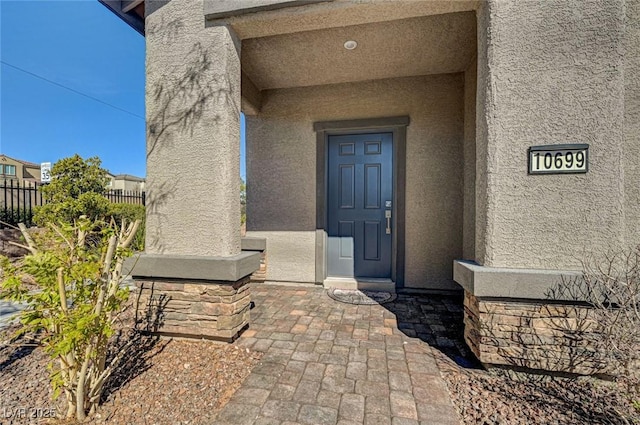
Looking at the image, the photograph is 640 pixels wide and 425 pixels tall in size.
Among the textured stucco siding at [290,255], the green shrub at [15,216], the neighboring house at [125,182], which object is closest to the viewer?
the textured stucco siding at [290,255]

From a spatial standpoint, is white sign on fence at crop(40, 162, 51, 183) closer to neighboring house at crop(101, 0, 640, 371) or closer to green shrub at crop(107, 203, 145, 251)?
green shrub at crop(107, 203, 145, 251)

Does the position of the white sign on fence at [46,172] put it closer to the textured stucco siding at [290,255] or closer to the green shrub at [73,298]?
the textured stucco siding at [290,255]

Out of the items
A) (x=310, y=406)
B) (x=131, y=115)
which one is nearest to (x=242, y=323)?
(x=310, y=406)

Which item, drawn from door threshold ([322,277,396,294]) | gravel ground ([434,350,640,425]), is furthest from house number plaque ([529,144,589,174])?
door threshold ([322,277,396,294])

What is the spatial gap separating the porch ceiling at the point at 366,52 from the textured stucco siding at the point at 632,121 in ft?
3.84

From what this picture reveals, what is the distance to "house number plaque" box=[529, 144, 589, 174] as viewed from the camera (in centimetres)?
190

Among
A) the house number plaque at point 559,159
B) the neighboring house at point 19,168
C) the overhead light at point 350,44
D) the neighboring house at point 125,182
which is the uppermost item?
the neighboring house at point 19,168

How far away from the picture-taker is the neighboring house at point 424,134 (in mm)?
1913

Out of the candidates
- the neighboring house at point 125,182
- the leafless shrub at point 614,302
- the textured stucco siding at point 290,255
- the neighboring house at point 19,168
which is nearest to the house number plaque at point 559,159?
the leafless shrub at point 614,302

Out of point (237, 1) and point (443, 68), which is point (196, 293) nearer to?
point (237, 1)

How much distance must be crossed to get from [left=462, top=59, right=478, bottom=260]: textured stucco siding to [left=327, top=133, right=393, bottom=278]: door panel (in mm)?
1037

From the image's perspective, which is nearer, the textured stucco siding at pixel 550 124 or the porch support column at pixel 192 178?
the textured stucco siding at pixel 550 124

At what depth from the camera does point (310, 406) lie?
165 cm

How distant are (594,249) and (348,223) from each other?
2.76m
